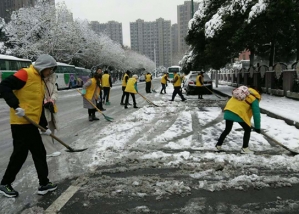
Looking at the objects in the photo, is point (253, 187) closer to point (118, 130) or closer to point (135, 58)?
point (118, 130)

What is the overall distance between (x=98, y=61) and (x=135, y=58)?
37383 mm

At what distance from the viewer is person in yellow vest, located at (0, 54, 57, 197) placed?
3.28 meters

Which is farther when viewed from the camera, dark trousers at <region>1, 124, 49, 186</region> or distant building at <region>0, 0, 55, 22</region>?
distant building at <region>0, 0, 55, 22</region>

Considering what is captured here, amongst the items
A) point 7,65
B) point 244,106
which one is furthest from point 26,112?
point 7,65

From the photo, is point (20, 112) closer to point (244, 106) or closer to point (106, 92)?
point (244, 106)

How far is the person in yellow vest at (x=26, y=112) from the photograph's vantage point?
3.28 metres

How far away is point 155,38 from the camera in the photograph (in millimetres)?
152750

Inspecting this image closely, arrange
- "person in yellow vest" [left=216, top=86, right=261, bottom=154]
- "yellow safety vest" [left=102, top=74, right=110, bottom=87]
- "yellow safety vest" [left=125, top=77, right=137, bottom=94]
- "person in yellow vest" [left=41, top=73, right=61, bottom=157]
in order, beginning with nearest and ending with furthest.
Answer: "person in yellow vest" [left=41, top=73, right=61, bottom=157] → "person in yellow vest" [left=216, top=86, right=261, bottom=154] → "yellow safety vest" [left=125, top=77, right=137, bottom=94] → "yellow safety vest" [left=102, top=74, right=110, bottom=87]

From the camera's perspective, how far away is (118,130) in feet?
24.5

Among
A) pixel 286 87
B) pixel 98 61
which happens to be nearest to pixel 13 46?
pixel 98 61

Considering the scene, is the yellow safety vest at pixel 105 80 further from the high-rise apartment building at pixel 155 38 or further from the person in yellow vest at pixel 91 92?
the high-rise apartment building at pixel 155 38

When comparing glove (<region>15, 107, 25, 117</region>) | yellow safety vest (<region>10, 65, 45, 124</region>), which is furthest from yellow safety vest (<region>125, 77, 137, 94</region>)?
glove (<region>15, 107, 25, 117</region>)

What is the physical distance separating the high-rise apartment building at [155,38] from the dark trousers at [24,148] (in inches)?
5880

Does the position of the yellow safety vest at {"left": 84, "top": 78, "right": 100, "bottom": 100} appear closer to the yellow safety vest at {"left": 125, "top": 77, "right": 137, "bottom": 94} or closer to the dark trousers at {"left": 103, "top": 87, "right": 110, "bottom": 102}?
the yellow safety vest at {"left": 125, "top": 77, "right": 137, "bottom": 94}
